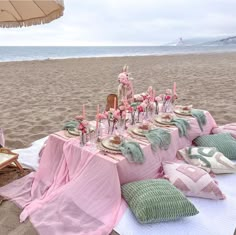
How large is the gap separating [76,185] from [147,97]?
129 centimetres

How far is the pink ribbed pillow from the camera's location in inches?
93.7

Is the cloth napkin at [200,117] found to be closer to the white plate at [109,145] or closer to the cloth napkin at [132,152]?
the cloth napkin at [132,152]

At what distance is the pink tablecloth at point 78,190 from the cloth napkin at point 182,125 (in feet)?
0.98

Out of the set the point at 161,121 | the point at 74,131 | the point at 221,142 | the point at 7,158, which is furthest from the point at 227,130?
the point at 7,158

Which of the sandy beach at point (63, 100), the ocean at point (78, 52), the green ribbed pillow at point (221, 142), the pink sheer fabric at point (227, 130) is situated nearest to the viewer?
the green ribbed pillow at point (221, 142)

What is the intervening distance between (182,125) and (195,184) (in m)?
0.76

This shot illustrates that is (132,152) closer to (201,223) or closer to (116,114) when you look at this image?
→ (116,114)

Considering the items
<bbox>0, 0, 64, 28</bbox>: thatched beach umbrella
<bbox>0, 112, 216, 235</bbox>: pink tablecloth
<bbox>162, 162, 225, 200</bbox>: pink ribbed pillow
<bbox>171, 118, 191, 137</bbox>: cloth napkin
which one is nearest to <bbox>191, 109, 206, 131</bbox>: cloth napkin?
<bbox>171, 118, 191, 137</bbox>: cloth napkin

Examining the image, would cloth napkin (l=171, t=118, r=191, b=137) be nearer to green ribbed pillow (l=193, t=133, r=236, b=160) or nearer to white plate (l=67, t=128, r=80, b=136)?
green ribbed pillow (l=193, t=133, r=236, b=160)

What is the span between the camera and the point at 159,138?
2592mm

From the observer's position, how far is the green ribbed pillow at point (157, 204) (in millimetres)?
2053

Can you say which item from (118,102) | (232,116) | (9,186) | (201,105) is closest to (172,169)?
(118,102)

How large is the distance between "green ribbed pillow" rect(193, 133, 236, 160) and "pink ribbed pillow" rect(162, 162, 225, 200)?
0.77 metres

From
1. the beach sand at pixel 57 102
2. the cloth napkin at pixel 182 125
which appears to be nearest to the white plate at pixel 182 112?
the cloth napkin at pixel 182 125
